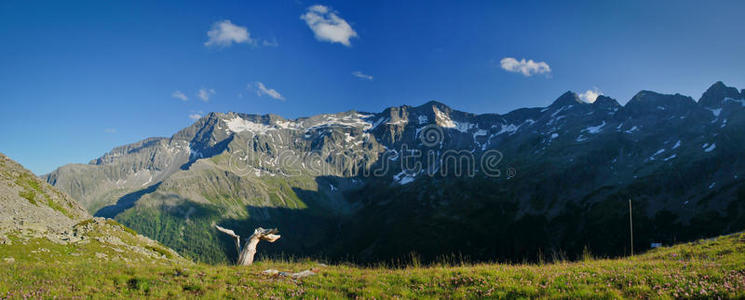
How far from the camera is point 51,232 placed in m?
27.3

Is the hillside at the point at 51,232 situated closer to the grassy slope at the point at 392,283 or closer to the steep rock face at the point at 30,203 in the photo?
the steep rock face at the point at 30,203

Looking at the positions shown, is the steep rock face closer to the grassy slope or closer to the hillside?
the hillside

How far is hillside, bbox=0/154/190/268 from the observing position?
2209 cm

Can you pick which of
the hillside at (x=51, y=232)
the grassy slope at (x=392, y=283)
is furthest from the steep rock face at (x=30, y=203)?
the grassy slope at (x=392, y=283)

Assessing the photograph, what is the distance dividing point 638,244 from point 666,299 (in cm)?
16955

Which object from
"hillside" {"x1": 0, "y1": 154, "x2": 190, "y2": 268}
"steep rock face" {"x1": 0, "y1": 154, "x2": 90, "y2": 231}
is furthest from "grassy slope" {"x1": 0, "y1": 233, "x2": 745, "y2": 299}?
"steep rock face" {"x1": 0, "y1": 154, "x2": 90, "y2": 231}

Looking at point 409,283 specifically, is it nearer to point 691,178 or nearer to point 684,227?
point 684,227

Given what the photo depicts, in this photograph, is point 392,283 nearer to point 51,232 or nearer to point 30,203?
point 51,232

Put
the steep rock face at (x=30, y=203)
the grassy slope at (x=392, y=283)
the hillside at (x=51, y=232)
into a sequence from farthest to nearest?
the steep rock face at (x=30, y=203) → the hillside at (x=51, y=232) → the grassy slope at (x=392, y=283)

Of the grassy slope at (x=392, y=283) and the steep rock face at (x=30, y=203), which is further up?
the steep rock face at (x=30, y=203)

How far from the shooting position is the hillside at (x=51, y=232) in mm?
22094

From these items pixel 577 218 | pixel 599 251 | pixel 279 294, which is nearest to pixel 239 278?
pixel 279 294

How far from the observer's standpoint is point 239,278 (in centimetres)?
1436

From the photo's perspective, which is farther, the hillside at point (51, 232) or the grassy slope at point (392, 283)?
the hillside at point (51, 232)
